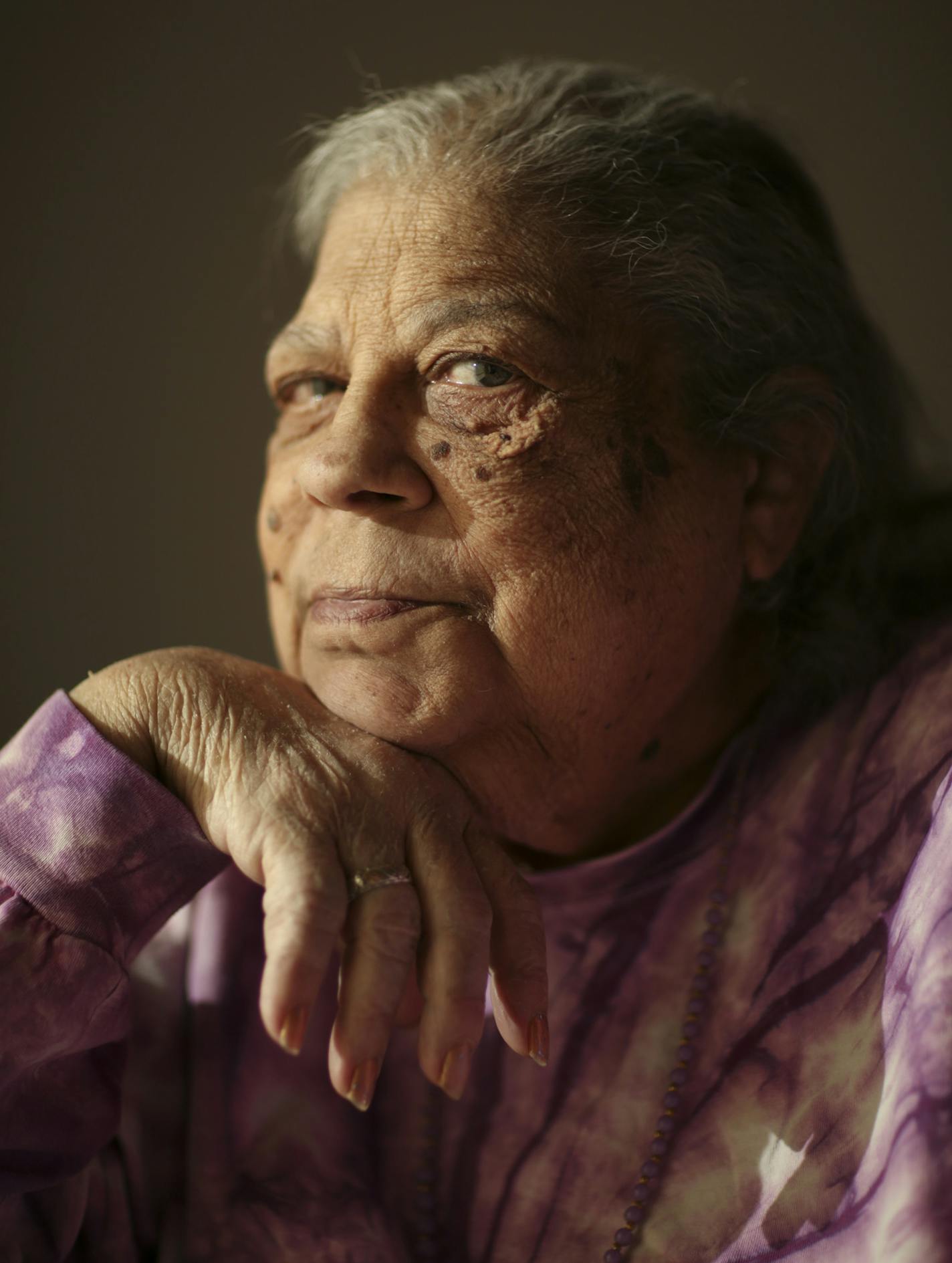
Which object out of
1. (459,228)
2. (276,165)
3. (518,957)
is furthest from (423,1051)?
(276,165)

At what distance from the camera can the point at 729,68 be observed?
2096 millimetres

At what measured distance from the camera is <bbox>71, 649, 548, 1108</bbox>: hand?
0.91 metres

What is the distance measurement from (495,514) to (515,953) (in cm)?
40

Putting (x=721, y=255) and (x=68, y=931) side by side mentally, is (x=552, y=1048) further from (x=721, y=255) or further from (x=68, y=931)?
(x=721, y=255)

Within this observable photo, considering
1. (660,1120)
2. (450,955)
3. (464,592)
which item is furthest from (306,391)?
(660,1120)

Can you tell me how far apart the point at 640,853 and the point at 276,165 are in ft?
4.88

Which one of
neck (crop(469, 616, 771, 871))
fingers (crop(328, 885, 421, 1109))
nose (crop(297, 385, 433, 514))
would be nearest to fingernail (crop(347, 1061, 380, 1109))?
fingers (crop(328, 885, 421, 1109))

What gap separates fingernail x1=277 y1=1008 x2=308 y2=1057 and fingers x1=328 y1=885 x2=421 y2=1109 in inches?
1.8

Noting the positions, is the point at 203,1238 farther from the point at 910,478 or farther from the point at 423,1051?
the point at 910,478

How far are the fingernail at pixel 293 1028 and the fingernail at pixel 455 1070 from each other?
124 mm

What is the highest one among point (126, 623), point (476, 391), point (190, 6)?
point (190, 6)

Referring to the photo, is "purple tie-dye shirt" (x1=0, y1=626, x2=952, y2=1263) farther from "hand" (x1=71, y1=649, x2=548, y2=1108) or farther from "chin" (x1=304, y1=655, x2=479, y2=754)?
"chin" (x1=304, y1=655, x2=479, y2=754)

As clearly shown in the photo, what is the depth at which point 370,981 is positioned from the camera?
0.92m

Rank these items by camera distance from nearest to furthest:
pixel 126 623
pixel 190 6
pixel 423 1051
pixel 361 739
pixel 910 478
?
pixel 423 1051, pixel 361 739, pixel 910 478, pixel 190 6, pixel 126 623
